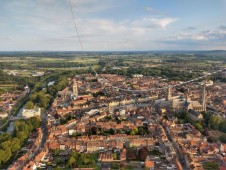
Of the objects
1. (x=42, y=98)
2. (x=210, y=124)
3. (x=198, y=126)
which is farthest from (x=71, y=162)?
(x=42, y=98)

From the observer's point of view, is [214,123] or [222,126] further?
[214,123]

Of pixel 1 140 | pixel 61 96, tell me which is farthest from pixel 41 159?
pixel 61 96

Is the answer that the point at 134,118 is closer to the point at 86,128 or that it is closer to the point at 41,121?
the point at 86,128

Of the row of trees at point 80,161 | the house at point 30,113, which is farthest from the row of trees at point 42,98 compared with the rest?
the row of trees at point 80,161

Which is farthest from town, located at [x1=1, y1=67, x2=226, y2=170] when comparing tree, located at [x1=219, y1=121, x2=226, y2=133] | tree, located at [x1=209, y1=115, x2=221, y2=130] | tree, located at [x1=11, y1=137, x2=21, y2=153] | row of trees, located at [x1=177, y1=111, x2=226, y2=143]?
tree, located at [x1=219, y1=121, x2=226, y2=133]

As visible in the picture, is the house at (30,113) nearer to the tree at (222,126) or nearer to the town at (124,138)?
the town at (124,138)

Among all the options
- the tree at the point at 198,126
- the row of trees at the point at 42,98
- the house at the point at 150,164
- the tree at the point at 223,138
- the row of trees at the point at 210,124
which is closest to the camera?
the house at the point at 150,164

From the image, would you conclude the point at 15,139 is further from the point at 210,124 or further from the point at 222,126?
the point at 222,126

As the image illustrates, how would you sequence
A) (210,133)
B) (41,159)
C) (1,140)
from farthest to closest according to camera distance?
(210,133), (1,140), (41,159)

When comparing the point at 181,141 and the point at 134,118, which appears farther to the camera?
the point at 134,118
